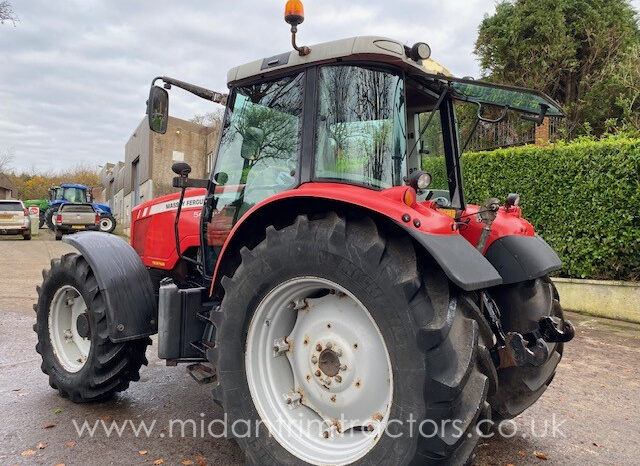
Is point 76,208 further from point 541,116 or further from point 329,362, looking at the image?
point 541,116

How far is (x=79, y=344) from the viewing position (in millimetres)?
3777

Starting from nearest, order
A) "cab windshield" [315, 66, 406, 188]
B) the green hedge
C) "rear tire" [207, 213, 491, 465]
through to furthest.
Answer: "rear tire" [207, 213, 491, 465]
"cab windshield" [315, 66, 406, 188]
the green hedge

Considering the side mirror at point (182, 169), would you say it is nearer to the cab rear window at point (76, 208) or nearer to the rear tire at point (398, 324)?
the rear tire at point (398, 324)

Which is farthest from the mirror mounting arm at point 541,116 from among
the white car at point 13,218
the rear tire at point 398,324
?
the white car at point 13,218

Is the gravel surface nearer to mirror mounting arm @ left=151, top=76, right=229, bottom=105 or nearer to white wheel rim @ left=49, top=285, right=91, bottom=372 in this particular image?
white wheel rim @ left=49, top=285, right=91, bottom=372

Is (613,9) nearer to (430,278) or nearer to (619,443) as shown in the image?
(619,443)

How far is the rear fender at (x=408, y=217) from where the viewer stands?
2002mm

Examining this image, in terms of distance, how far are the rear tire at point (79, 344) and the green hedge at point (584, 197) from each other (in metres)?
6.32

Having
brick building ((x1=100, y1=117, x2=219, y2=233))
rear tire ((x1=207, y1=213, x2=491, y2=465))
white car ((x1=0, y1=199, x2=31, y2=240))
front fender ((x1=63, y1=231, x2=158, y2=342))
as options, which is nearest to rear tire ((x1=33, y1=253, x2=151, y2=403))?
front fender ((x1=63, y1=231, x2=158, y2=342))

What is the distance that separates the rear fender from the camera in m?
2.00

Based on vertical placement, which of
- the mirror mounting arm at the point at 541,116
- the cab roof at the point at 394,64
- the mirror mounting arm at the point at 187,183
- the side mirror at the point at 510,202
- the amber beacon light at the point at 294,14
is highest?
the amber beacon light at the point at 294,14

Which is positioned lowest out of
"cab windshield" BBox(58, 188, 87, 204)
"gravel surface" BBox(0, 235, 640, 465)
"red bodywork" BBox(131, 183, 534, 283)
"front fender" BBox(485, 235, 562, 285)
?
"gravel surface" BBox(0, 235, 640, 465)

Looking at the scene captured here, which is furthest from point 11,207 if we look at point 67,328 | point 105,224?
point 67,328

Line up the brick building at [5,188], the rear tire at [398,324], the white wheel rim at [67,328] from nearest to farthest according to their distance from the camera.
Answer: the rear tire at [398,324] < the white wheel rim at [67,328] < the brick building at [5,188]
